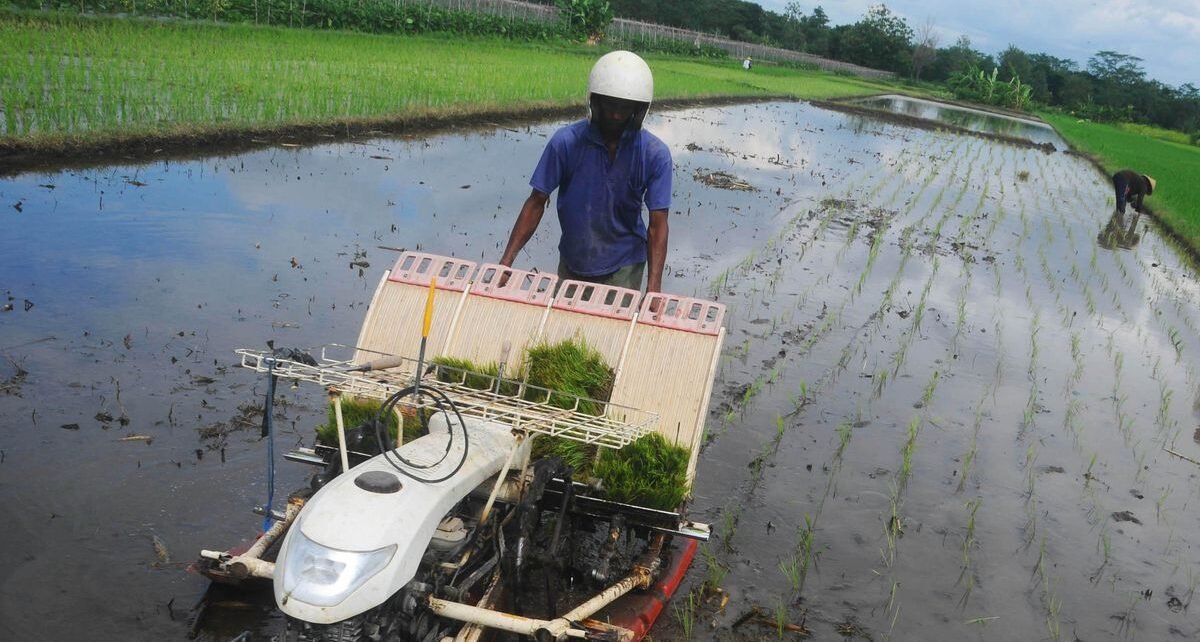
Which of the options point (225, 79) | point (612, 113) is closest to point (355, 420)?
point (612, 113)

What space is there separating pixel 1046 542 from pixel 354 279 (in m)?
5.10

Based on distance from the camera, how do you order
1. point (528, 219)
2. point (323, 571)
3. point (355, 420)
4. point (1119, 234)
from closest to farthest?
1. point (323, 571)
2. point (355, 420)
3. point (528, 219)
4. point (1119, 234)

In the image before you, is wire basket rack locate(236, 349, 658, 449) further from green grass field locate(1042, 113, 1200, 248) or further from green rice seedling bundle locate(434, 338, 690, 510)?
green grass field locate(1042, 113, 1200, 248)

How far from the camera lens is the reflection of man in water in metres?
15.2

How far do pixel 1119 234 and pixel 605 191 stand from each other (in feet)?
46.8

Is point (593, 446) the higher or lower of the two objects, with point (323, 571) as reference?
lower

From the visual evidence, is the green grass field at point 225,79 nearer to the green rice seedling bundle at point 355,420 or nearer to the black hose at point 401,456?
the green rice seedling bundle at point 355,420

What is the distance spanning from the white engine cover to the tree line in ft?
225

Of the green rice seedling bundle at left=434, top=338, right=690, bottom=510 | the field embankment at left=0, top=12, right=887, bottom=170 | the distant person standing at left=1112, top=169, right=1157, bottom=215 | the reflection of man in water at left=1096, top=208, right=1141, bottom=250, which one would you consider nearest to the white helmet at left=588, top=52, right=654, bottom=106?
the green rice seedling bundle at left=434, top=338, right=690, bottom=510

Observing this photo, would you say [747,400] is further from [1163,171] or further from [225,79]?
[1163,171]

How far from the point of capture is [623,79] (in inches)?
172

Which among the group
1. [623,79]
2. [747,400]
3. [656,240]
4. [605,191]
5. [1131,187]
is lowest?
[747,400]

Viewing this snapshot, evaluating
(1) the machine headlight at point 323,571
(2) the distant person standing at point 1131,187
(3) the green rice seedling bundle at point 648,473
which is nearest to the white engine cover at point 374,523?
(1) the machine headlight at point 323,571

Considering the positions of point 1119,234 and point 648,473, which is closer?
point 648,473
